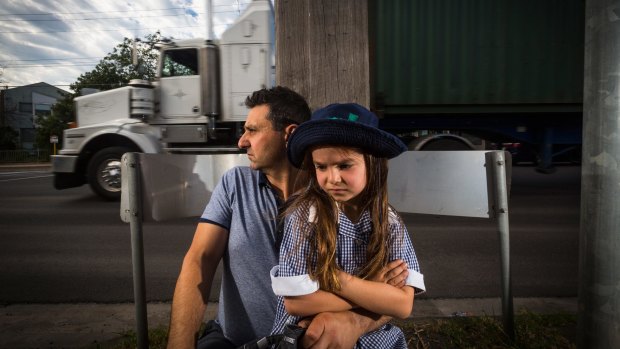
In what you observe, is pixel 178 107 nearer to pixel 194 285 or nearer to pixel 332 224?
pixel 194 285

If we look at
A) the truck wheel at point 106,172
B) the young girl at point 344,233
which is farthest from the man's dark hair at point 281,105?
the truck wheel at point 106,172

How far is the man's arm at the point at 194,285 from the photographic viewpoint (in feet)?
4.58

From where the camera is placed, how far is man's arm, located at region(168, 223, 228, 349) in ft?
4.58

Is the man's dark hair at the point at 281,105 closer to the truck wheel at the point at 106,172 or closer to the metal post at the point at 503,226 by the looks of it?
the metal post at the point at 503,226

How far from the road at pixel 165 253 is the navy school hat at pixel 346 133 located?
2.41 metres

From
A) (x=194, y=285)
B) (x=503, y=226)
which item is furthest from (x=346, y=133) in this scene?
(x=503, y=226)

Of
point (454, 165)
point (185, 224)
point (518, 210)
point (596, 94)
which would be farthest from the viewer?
point (518, 210)

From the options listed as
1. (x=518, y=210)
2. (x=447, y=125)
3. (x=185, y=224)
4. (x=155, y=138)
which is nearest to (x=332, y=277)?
(x=185, y=224)

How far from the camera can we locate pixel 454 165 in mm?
1898

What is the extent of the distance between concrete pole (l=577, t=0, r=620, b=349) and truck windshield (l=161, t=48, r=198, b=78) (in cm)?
724

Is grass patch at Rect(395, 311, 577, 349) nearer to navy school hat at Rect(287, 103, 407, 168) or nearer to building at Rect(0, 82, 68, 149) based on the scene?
navy school hat at Rect(287, 103, 407, 168)

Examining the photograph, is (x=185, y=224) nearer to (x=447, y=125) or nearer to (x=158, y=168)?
(x=158, y=168)

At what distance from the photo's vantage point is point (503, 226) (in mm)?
1949

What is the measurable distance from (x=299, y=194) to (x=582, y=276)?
3.87 ft
